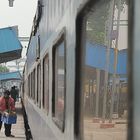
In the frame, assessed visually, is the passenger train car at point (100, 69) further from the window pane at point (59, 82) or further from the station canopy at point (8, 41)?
the station canopy at point (8, 41)

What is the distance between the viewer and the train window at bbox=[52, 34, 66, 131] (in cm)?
→ 343

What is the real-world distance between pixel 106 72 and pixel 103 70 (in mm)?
58

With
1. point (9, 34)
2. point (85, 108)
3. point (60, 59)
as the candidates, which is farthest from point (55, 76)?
point (9, 34)

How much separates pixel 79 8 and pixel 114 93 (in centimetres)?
73

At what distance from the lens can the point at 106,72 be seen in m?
2.15

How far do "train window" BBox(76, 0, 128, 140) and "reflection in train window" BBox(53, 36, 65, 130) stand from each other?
739 millimetres

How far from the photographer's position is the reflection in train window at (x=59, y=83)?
343 centimetres

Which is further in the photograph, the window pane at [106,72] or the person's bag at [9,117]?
the person's bag at [9,117]

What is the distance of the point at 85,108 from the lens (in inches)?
102

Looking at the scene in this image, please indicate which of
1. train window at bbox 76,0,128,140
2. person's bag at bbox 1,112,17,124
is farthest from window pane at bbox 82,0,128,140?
person's bag at bbox 1,112,17,124

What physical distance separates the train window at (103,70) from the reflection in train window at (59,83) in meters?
0.74

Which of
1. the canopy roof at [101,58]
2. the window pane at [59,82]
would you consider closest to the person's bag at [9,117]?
the window pane at [59,82]

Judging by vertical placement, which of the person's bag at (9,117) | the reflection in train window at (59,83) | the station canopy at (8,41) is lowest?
the person's bag at (9,117)

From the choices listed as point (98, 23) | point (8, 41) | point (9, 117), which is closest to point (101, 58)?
point (98, 23)
